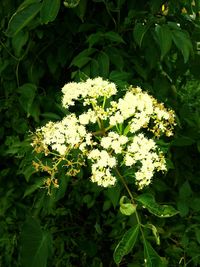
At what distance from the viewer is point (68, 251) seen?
2051 mm

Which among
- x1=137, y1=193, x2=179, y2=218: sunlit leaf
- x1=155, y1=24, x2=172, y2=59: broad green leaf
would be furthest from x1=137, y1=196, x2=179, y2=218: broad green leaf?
x1=155, y1=24, x2=172, y2=59: broad green leaf

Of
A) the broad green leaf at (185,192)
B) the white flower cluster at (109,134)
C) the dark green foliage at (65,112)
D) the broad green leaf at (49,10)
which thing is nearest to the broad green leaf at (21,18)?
the broad green leaf at (49,10)

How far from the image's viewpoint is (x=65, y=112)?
1.50 meters

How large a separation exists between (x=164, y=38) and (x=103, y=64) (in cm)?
25

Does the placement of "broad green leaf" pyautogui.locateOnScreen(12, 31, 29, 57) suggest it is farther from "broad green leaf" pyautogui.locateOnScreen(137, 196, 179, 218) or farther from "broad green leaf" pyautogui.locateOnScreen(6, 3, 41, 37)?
"broad green leaf" pyautogui.locateOnScreen(137, 196, 179, 218)

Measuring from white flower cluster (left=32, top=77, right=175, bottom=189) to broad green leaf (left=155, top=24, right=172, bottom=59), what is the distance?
16 centimetres

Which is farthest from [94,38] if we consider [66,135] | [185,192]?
[185,192]

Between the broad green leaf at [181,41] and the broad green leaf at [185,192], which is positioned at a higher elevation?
the broad green leaf at [181,41]

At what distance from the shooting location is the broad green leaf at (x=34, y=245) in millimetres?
1341

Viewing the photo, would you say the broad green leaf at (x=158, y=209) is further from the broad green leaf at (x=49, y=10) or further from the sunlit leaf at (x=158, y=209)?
the broad green leaf at (x=49, y=10)

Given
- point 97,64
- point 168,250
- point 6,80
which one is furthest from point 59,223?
point 97,64

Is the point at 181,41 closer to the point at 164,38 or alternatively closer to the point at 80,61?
the point at 164,38

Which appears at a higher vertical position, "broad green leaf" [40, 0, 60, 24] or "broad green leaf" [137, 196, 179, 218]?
"broad green leaf" [40, 0, 60, 24]

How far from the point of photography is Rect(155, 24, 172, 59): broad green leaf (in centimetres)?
141
